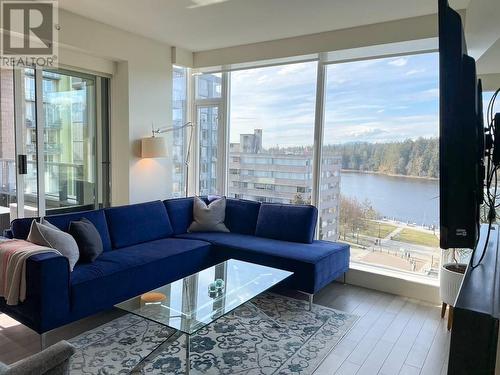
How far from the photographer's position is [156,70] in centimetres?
466

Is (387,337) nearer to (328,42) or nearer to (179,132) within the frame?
(328,42)

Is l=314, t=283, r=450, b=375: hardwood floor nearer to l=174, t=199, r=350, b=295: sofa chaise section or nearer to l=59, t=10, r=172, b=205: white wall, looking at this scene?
l=174, t=199, r=350, b=295: sofa chaise section

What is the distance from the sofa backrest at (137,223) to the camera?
142 inches

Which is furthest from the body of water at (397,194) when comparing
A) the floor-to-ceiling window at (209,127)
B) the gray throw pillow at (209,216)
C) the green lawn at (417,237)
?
the floor-to-ceiling window at (209,127)

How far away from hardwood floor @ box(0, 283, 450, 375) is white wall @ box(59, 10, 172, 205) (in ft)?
6.18

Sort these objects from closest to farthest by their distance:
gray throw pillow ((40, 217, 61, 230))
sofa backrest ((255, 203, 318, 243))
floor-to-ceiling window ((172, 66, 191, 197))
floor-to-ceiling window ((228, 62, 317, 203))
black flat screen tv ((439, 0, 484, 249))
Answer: black flat screen tv ((439, 0, 484, 249)) < gray throw pillow ((40, 217, 61, 230)) < sofa backrest ((255, 203, 318, 243)) < floor-to-ceiling window ((228, 62, 317, 203)) < floor-to-ceiling window ((172, 66, 191, 197))

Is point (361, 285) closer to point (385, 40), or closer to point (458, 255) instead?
point (458, 255)

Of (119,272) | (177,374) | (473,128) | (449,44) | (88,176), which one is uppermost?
(449,44)

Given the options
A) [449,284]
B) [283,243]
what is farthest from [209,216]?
[449,284]

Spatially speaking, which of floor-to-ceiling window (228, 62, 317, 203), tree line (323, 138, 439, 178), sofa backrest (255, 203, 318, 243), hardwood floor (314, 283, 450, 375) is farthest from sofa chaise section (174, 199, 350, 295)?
tree line (323, 138, 439, 178)

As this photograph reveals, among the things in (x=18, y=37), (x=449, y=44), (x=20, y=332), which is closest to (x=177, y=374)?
(x=20, y=332)

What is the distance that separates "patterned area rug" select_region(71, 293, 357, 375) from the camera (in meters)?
2.37

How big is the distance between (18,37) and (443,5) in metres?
3.79

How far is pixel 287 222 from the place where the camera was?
158 inches
